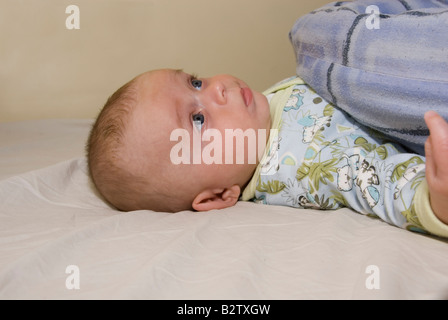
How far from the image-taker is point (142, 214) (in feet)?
2.85

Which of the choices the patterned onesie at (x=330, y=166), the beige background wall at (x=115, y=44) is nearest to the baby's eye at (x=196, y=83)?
the patterned onesie at (x=330, y=166)

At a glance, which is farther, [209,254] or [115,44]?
[115,44]

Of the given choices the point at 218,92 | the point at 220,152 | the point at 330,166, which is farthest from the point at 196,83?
the point at 330,166

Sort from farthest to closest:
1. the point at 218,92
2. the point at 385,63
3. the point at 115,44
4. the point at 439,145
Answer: the point at 115,44
the point at 218,92
the point at 385,63
the point at 439,145

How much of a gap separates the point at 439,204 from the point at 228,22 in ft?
3.84

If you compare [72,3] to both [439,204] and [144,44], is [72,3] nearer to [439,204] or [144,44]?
[144,44]

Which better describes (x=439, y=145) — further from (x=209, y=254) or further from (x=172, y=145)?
(x=172, y=145)

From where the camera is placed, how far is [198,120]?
947mm

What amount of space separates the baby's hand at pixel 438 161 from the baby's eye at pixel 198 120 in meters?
0.43

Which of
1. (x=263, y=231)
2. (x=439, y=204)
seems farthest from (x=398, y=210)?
(x=263, y=231)

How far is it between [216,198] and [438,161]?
469 mm

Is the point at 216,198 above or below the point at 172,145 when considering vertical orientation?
below

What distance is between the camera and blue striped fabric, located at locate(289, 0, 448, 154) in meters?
0.81
